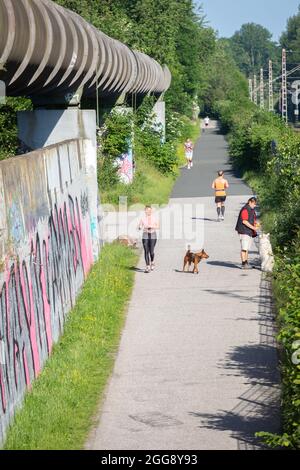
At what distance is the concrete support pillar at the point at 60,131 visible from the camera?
19141 mm

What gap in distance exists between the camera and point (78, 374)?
12039 millimetres

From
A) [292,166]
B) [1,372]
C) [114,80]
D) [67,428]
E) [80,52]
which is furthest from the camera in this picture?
[114,80]

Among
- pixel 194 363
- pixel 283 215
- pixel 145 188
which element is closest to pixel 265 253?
pixel 283 215

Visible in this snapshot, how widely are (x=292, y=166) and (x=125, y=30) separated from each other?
2178 cm

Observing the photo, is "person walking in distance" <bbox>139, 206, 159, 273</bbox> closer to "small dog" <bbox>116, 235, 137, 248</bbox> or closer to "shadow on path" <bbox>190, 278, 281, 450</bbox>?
"small dog" <bbox>116, 235, 137, 248</bbox>

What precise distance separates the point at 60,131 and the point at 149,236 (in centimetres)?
258

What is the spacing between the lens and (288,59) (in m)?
185

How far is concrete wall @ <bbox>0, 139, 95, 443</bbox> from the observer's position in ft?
33.2

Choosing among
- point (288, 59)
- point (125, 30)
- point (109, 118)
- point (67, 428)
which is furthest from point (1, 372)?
point (288, 59)

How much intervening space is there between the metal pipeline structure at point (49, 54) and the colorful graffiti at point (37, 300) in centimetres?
190

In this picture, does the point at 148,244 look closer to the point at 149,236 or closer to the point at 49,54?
the point at 149,236

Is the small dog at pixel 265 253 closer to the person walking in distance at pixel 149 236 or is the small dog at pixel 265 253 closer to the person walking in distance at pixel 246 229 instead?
the person walking in distance at pixel 246 229
